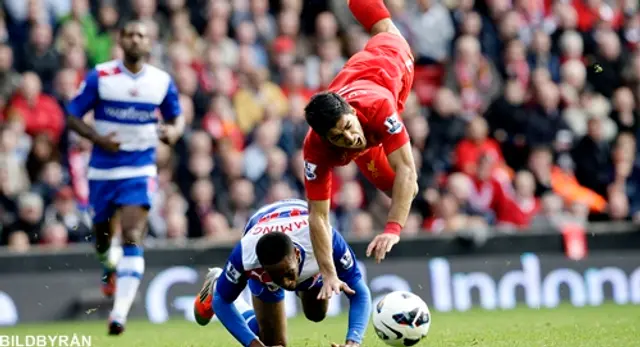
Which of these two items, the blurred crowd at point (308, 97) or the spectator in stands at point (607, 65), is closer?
the blurred crowd at point (308, 97)

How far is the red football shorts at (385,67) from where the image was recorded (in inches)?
472

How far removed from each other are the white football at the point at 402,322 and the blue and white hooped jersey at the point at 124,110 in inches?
146

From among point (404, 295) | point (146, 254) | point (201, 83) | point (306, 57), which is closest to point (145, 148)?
point (146, 254)

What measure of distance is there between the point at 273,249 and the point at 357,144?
1.01 m

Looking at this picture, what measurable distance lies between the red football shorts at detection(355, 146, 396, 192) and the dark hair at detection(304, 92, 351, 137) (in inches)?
62.9

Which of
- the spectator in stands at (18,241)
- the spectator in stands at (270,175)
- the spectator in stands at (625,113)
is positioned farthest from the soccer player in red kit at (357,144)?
the spectator in stands at (625,113)

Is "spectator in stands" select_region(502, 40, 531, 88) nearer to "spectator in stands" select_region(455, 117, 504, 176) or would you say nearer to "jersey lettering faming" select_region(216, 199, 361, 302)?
"spectator in stands" select_region(455, 117, 504, 176)

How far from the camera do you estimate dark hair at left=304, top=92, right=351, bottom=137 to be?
34.1 feet

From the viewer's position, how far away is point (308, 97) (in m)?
19.4

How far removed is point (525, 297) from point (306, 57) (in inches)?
190

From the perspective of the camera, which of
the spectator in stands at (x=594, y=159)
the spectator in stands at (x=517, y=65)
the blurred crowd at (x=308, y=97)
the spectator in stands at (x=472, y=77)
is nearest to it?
the blurred crowd at (x=308, y=97)

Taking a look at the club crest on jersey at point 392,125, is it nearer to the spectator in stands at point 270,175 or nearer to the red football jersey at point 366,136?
the red football jersey at point 366,136

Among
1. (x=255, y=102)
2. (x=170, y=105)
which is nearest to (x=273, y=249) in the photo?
(x=170, y=105)

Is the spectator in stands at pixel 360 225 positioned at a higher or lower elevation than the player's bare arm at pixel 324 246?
lower
